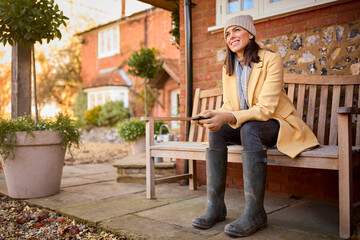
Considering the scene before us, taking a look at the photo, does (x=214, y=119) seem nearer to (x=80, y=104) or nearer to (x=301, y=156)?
(x=301, y=156)

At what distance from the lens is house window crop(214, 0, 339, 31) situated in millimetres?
2994

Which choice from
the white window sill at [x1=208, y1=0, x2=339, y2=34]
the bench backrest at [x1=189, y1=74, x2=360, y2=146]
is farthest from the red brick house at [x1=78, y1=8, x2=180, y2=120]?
the bench backrest at [x1=189, y1=74, x2=360, y2=146]

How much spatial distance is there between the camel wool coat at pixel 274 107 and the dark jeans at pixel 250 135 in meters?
0.04

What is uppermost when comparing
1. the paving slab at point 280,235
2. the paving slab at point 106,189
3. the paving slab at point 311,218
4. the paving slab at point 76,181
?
the paving slab at point 280,235

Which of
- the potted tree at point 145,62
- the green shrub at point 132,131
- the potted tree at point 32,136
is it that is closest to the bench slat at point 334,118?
the potted tree at point 32,136

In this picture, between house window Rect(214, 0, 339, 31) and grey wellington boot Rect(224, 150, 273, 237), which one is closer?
grey wellington boot Rect(224, 150, 273, 237)

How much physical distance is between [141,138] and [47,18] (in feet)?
14.7

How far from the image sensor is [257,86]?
91.7 inches

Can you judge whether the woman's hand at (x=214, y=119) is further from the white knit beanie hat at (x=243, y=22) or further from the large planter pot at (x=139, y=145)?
the large planter pot at (x=139, y=145)

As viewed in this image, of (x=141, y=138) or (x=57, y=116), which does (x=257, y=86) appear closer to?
(x=57, y=116)

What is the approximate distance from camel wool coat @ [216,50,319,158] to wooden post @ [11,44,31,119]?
2978mm

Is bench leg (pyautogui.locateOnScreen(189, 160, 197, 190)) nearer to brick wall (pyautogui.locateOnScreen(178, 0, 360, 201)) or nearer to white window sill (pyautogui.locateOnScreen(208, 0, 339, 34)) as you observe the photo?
brick wall (pyautogui.locateOnScreen(178, 0, 360, 201))

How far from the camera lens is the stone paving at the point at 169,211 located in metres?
2.11

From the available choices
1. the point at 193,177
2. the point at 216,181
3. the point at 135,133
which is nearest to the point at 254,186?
the point at 216,181
